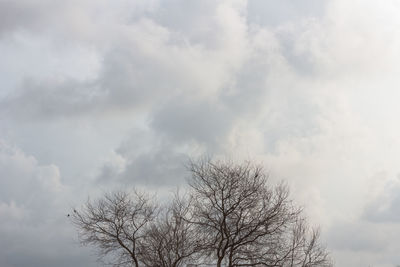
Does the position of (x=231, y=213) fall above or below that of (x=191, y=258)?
above

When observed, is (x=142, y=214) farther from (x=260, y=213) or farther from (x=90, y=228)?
(x=260, y=213)

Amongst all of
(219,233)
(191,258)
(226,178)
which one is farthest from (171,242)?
(226,178)

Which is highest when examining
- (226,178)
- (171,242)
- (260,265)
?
(226,178)

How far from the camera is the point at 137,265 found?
33344 mm

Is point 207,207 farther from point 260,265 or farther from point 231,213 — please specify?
point 260,265

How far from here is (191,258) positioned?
106 ft

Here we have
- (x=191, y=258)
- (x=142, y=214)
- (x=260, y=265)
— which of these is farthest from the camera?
(x=142, y=214)

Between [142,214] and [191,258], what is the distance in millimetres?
5170

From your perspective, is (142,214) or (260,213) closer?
(260,213)

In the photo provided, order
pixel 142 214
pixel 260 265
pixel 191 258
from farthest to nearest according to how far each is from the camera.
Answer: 1. pixel 142 214
2. pixel 191 258
3. pixel 260 265

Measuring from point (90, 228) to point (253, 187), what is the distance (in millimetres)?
11912

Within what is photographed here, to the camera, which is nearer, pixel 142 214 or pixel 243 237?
pixel 243 237

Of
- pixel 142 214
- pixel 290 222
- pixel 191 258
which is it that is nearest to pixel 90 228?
pixel 142 214

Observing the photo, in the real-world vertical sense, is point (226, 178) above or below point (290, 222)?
above
